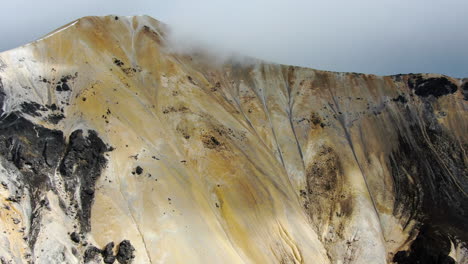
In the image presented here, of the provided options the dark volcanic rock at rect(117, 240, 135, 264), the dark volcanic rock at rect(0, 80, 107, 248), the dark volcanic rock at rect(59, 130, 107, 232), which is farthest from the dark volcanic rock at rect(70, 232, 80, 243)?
the dark volcanic rock at rect(117, 240, 135, 264)

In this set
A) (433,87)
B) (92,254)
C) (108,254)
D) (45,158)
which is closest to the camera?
(92,254)

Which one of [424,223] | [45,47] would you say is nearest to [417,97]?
[424,223]

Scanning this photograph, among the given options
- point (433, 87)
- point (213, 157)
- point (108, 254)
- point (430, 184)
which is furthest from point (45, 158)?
point (433, 87)

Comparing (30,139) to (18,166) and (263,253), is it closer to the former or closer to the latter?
(18,166)

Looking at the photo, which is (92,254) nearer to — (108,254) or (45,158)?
(108,254)

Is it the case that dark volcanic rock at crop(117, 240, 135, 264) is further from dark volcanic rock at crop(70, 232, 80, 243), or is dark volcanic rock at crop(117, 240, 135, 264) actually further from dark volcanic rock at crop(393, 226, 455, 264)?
dark volcanic rock at crop(393, 226, 455, 264)

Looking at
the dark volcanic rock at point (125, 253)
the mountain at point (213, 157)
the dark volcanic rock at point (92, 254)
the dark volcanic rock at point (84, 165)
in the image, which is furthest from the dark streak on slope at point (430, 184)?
the dark volcanic rock at point (84, 165)

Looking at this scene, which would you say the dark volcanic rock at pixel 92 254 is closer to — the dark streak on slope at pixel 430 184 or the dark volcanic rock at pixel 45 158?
the dark volcanic rock at pixel 45 158
